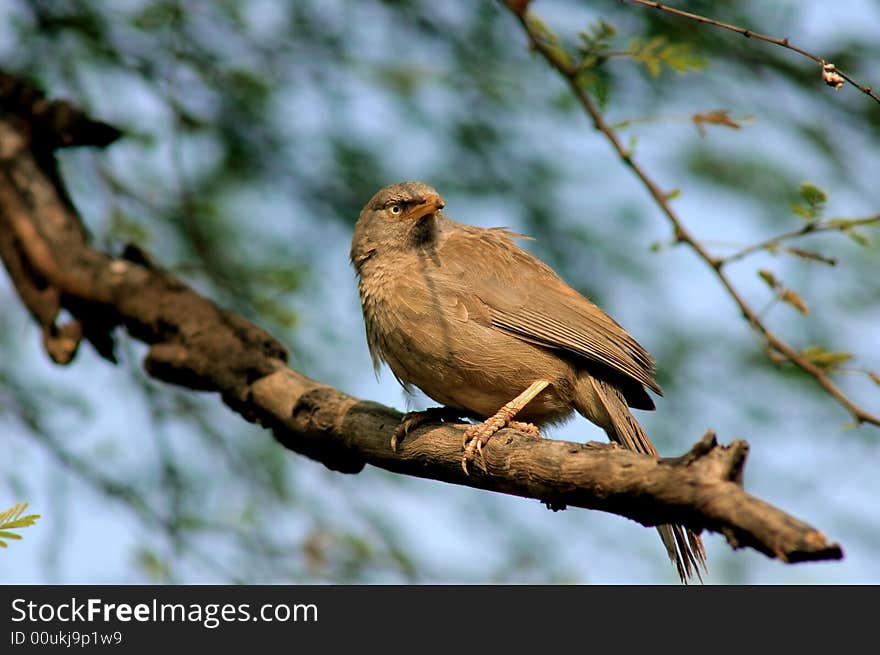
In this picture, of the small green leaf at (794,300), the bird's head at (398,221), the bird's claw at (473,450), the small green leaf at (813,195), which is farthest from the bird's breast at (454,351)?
the small green leaf at (813,195)

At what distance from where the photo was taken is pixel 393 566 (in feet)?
21.0

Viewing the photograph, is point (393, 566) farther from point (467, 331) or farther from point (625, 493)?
point (625, 493)

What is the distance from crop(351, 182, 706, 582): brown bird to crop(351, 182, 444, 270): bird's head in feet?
0.08

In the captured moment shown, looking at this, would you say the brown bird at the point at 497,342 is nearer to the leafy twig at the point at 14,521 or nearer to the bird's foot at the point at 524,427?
the bird's foot at the point at 524,427

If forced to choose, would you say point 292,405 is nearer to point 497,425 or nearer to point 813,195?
point 497,425

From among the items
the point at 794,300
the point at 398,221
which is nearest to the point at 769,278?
the point at 794,300

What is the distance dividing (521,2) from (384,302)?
1.85m

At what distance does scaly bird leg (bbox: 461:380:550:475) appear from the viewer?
408 centimetres

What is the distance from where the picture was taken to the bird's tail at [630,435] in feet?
14.1

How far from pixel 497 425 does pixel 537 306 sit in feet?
3.24

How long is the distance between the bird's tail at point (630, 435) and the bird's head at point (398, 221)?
1.29 m

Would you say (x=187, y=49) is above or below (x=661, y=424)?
above

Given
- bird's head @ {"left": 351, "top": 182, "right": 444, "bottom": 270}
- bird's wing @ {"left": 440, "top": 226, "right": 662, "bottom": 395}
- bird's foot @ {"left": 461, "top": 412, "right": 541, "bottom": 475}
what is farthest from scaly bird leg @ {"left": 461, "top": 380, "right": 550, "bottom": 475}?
bird's head @ {"left": 351, "top": 182, "right": 444, "bottom": 270}
